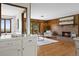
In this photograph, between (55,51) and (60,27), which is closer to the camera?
(55,51)

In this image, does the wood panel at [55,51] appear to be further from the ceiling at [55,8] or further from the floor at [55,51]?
A: the ceiling at [55,8]

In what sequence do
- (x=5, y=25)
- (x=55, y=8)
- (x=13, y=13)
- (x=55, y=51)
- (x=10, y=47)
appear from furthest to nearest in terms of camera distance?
(x=55, y=8)
(x=55, y=51)
(x=13, y=13)
(x=5, y=25)
(x=10, y=47)

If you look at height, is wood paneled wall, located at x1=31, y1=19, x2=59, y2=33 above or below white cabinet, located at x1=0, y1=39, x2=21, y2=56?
above

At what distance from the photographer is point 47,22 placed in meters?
11.0

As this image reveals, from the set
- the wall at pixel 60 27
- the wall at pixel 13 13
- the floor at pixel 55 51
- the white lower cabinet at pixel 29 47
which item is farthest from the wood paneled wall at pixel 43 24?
the white lower cabinet at pixel 29 47

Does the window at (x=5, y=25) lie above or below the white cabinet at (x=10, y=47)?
above

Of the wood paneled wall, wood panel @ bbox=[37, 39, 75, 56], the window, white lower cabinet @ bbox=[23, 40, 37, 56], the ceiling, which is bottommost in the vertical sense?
wood panel @ bbox=[37, 39, 75, 56]

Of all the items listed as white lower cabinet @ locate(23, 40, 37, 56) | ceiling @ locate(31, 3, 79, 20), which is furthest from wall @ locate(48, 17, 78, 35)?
white lower cabinet @ locate(23, 40, 37, 56)

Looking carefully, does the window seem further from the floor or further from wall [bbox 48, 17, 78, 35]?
wall [bbox 48, 17, 78, 35]

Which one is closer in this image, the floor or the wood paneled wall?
the floor

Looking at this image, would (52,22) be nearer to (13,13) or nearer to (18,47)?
(13,13)

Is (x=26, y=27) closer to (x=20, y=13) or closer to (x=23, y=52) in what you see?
(x=20, y=13)

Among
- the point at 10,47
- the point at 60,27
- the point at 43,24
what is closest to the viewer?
the point at 10,47

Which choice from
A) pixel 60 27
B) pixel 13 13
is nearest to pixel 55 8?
pixel 13 13
